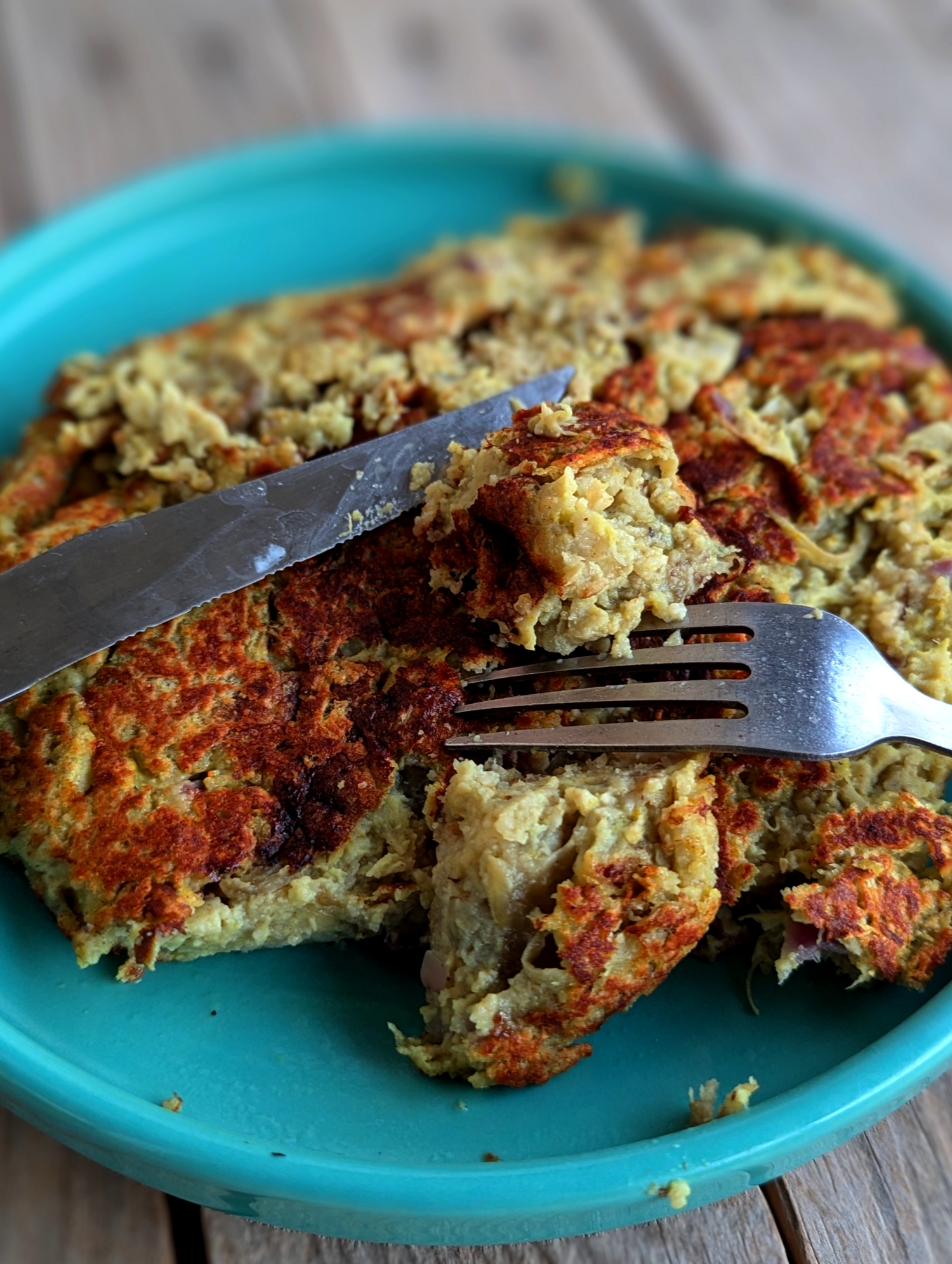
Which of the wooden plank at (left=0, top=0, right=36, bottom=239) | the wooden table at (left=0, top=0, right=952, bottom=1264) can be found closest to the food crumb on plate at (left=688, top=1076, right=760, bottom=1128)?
A: the wooden table at (left=0, top=0, right=952, bottom=1264)

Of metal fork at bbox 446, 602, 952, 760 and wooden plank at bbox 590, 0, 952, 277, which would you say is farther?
wooden plank at bbox 590, 0, 952, 277

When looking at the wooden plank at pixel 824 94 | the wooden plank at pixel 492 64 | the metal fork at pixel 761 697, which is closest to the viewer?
the metal fork at pixel 761 697

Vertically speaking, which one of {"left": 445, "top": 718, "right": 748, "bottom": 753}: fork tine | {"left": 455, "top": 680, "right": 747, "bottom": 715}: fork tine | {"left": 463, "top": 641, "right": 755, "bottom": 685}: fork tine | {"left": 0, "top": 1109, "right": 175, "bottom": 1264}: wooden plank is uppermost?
{"left": 463, "top": 641, "right": 755, "bottom": 685}: fork tine

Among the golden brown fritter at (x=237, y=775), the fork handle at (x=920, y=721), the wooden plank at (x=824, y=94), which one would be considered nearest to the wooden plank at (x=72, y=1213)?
the golden brown fritter at (x=237, y=775)

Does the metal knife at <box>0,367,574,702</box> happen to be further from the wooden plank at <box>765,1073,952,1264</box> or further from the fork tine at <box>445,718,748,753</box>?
the wooden plank at <box>765,1073,952,1264</box>

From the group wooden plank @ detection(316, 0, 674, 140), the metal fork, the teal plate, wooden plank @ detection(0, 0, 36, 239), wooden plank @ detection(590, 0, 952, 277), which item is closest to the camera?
the teal plate

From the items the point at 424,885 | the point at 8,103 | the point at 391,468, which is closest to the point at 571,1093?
the point at 424,885

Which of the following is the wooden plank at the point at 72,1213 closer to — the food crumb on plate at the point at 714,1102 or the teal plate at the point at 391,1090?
the teal plate at the point at 391,1090
